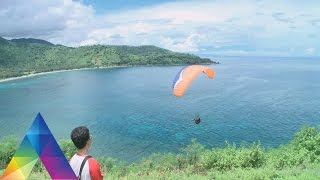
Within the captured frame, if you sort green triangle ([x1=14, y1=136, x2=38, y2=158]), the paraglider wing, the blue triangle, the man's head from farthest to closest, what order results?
the paraglider wing
green triangle ([x1=14, y1=136, x2=38, y2=158])
the blue triangle
the man's head

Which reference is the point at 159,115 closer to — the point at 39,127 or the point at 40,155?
the point at 40,155

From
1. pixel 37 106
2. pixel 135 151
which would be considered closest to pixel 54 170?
pixel 135 151

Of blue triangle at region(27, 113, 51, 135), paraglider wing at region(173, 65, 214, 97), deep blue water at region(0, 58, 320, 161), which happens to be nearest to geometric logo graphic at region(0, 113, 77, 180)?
blue triangle at region(27, 113, 51, 135)

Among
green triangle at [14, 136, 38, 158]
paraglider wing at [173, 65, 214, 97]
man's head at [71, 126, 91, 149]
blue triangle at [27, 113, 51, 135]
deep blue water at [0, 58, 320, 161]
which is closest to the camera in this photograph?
man's head at [71, 126, 91, 149]

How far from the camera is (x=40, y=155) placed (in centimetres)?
759

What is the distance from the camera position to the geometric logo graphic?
7316 millimetres

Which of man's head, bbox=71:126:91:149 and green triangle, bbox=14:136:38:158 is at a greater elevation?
man's head, bbox=71:126:91:149

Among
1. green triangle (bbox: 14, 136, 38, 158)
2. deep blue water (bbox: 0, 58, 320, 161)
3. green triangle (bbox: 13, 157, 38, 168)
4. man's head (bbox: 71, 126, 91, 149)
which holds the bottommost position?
deep blue water (bbox: 0, 58, 320, 161)

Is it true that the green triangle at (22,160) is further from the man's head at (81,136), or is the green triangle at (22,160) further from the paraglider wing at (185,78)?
the paraglider wing at (185,78)

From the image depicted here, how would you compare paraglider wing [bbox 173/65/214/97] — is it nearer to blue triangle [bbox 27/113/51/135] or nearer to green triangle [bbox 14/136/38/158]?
green triangle [bbox 14/136/38/158]

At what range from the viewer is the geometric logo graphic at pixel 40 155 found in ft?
24.0

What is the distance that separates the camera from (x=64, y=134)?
6712cm

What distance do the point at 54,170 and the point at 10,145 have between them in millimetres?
40494

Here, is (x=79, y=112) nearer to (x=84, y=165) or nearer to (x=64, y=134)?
(x=64, y=134)
